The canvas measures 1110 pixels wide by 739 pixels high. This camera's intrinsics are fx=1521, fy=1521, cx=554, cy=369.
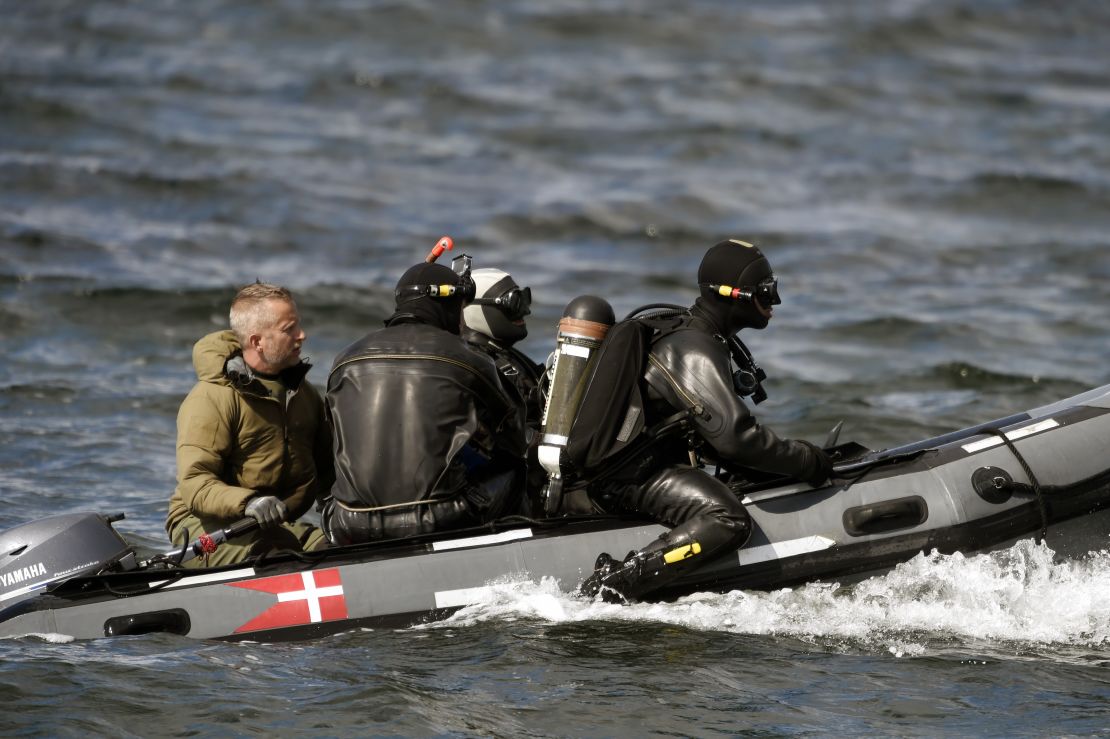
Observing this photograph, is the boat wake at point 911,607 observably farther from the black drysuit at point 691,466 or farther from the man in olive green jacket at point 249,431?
the man in olive green jacket at point 249,431

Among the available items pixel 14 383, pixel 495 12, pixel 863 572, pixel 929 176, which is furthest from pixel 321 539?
pixel 495 12

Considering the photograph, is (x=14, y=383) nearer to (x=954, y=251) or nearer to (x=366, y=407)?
(x=366, y=407)

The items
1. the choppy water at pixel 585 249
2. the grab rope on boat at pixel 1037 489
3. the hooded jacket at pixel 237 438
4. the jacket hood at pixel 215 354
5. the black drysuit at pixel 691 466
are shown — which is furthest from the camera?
the grab rope on boat at pixel 1037 489

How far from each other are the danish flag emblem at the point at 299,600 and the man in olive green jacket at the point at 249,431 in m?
0.28

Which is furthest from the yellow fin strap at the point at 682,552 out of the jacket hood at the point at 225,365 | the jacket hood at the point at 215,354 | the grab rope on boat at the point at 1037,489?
the jacket hood at the point at 215,354

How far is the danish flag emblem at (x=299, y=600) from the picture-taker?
6.64m

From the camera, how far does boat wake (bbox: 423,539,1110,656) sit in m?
6.79

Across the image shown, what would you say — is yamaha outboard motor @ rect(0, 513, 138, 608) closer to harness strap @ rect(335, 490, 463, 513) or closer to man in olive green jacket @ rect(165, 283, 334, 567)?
man in olive green jacket @ rect(165, 283, 334, 567)

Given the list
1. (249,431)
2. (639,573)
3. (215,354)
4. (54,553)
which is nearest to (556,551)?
(639,573)

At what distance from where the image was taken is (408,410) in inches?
261

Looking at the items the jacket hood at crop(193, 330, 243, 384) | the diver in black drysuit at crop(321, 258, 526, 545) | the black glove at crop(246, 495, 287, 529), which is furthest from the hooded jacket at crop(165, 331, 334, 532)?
the diver in black drysuit at crop(321, 258, 526, 545)

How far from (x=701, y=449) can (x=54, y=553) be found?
2.94 metres

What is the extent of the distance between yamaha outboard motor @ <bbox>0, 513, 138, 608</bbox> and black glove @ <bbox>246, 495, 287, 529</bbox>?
0.68 meters

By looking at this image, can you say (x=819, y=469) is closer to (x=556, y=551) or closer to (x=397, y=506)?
(x=556, y=551)
